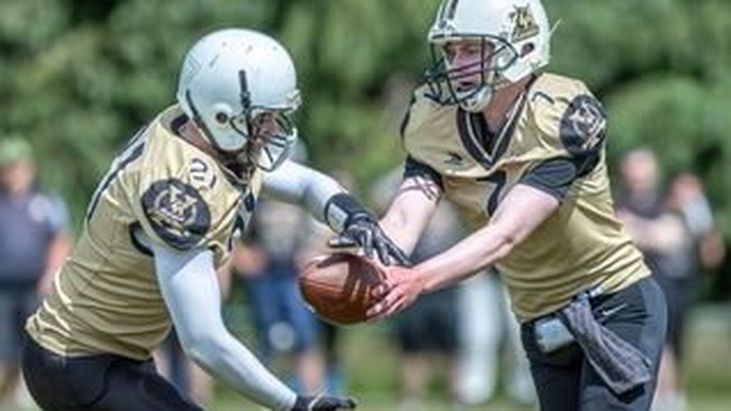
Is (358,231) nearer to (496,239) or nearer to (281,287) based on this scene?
(496,239)

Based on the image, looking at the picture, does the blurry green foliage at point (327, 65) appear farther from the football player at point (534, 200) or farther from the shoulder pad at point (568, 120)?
the shoulder pad at point (568, 120)

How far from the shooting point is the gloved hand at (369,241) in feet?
21.9

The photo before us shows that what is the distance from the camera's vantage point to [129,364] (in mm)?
6844

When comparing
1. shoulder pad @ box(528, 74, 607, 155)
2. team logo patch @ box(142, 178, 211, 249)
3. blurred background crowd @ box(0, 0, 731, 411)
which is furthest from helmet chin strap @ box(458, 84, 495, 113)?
blurred background crowd @ box(0, 0, 731, 411)

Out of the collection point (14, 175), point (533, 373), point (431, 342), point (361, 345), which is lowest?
point (361, 345)

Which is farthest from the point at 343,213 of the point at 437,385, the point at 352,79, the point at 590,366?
the point at 352,79

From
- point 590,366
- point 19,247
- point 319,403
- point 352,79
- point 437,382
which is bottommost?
point 437,382

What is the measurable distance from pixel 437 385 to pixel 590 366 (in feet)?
40.8

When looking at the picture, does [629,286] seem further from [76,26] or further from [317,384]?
[76,26]

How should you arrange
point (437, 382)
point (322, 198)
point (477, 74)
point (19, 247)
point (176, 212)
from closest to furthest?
point (176, 212), point (477, 74), point (322, 198), point (19, 247), point (437, 382)

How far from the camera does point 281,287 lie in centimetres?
1426

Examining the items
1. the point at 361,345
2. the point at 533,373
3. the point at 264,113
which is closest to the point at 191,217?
the point at 264,113

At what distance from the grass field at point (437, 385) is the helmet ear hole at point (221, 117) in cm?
852

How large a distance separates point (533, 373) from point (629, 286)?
0.39m
